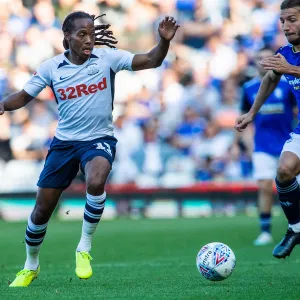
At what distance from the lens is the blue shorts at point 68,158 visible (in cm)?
773

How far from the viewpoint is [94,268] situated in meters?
9.66

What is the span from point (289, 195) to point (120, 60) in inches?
81.3

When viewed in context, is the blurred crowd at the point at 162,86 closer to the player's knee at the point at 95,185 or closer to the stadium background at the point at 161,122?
the stadium background at the point at 161,122

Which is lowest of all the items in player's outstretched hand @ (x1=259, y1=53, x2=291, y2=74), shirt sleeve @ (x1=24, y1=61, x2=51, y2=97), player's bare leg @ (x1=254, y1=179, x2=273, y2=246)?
player's bare leg @ (x1=254, y1=179, x2=273, y2=246)

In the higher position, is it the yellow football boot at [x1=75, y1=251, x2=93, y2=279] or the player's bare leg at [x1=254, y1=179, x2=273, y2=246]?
the yellow football boot at [x1=75, y1=251, x2=93, y2=279]

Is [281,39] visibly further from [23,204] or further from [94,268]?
[94,268]

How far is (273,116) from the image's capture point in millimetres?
12914

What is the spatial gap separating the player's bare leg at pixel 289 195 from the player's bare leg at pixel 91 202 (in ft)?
5.47

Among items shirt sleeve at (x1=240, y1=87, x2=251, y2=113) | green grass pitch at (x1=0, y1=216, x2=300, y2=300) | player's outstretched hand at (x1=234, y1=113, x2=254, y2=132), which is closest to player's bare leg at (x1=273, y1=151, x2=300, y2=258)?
green grass pitch at (x1=0, y1=216, x2=300, y2=300)

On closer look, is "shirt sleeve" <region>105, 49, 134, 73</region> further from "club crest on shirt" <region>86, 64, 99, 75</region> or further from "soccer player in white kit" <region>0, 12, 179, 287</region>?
"club crest on shirt" <region>86, 64, 99, 75</region>

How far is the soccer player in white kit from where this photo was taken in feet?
25.3

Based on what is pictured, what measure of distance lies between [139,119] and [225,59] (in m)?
2.65

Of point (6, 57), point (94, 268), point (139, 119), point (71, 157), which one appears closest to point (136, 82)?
point (139, 119)

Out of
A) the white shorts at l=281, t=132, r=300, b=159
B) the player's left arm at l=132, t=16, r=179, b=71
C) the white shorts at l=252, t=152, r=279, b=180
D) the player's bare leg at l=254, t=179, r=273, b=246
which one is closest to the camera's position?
the player's left arm at l=132, t=16, r=179, b=71
